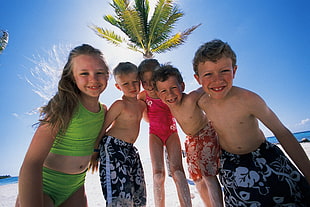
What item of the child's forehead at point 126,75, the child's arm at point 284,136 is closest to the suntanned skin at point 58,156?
the child's forehead at point 126,75

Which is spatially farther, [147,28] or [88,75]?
[147,28]

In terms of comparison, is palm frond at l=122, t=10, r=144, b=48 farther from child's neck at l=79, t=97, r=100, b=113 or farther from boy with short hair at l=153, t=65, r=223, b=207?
child's neck at l=79, t=97, r=100, b=113

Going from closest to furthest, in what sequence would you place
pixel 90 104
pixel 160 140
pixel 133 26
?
pixel 90 104 < pixel 160 140 < pixel 133 26

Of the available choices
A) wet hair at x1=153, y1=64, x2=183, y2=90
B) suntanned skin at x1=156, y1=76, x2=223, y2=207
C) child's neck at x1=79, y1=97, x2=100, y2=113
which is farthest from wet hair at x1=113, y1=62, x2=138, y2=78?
child's neck at x1=79, y1=97, x2=100, y2=113

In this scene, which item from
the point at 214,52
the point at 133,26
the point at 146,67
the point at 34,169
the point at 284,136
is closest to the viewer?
the point at 34,169

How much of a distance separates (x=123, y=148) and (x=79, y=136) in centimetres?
71

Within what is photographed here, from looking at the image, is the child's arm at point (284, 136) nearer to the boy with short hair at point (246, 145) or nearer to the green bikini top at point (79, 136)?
the boy with short hair at point (246, 145)

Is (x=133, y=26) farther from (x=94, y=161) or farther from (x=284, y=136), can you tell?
(x=284, y=136)

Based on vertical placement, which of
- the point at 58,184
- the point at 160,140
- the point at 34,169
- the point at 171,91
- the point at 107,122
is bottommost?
the point at 58,184

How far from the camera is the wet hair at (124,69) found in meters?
3.24

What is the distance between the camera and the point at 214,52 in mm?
2332

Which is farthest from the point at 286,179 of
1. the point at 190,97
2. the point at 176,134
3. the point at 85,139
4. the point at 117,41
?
the point at 117,41

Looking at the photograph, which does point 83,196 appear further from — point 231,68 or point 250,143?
point 231,68

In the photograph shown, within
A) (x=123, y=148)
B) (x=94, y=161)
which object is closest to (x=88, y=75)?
(x=123, y=148)
